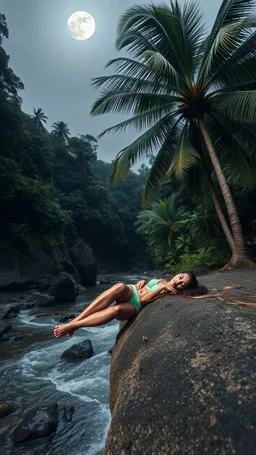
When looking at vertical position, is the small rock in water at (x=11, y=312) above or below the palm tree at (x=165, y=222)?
below

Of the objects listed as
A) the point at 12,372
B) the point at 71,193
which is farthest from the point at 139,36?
the point at 71,193

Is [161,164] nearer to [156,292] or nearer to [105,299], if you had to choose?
[156,292]

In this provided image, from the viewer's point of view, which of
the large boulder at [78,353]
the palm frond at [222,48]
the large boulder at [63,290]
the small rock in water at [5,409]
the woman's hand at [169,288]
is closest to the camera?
the woman's hand at [169,288]

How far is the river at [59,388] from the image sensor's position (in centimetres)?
326

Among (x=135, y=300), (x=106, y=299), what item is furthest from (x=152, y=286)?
(x=106, y=299)

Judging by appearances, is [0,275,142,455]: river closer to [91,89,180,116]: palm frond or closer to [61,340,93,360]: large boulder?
[61,340,93,360]: large boulder

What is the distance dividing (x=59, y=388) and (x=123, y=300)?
9.63 ft

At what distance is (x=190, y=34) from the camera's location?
9438 mm

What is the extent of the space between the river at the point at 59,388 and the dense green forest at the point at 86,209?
6487 millimetres

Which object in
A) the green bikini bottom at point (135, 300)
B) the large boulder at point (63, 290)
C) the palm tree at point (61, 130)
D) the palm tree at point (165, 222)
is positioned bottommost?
the large boulder at point (63, 290)

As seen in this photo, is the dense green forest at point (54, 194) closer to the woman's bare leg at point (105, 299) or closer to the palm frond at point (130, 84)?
the palm frond at point (130, 84)

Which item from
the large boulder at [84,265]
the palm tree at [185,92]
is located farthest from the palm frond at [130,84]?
the large boulder at [84,265]

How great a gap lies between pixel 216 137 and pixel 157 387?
1055cm

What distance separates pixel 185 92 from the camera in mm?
8812
